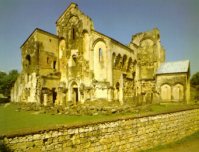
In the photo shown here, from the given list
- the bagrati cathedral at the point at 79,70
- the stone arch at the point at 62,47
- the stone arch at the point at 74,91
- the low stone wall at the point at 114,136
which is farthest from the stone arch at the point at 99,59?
the low stone wall at the point at 114,136

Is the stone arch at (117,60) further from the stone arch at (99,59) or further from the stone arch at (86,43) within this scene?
the stone arch at (86,43)

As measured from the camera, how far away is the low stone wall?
27.0 feet

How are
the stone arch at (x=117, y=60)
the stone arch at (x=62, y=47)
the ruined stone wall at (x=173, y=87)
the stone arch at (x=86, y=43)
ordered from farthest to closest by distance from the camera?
the stone arch at (x=62, y=47)
the ruined stone wall at (x=173, y=87)
the stone arch at (x=117, y=60)
the stone arch at (x=86, y=43)

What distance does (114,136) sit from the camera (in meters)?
10.9

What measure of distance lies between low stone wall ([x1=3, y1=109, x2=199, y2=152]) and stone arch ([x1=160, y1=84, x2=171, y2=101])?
17.0 meters

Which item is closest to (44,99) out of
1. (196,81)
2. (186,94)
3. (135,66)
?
(135,66)

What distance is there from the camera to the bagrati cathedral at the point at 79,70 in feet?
94.0

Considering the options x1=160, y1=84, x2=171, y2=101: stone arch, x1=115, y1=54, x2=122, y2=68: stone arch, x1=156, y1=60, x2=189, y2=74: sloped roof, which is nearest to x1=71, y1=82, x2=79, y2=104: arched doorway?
x1=115, y1=54, x2=122, y2=68: stone arch

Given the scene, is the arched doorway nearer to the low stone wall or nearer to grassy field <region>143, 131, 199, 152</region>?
the low stone wall

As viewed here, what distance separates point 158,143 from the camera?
13.2 m

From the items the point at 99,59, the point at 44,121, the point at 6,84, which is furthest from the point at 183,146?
the point at 6,84

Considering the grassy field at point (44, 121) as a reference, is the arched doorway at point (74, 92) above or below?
above

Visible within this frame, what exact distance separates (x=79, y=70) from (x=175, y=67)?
1495 cm

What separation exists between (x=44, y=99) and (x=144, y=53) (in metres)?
22.1
